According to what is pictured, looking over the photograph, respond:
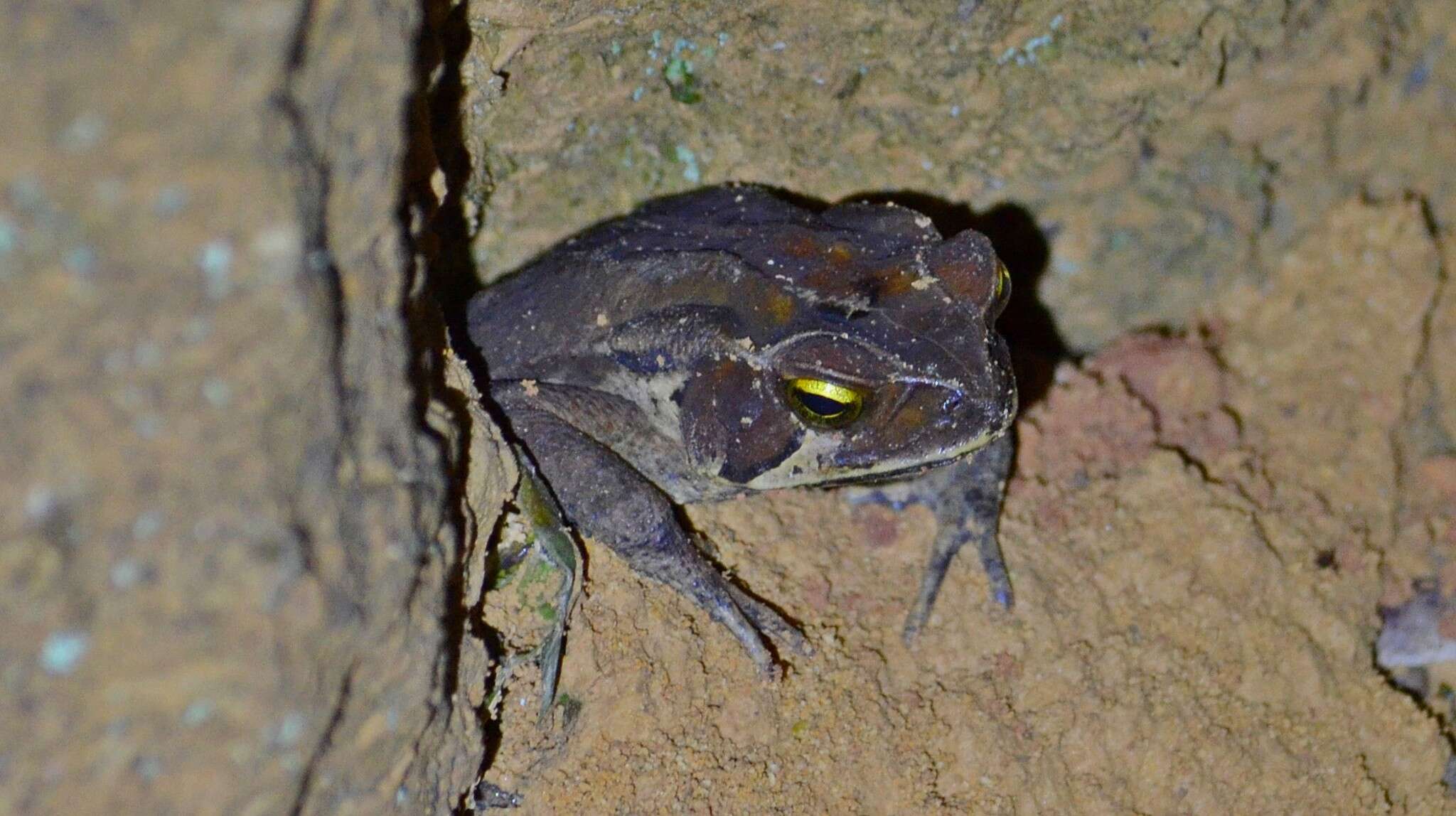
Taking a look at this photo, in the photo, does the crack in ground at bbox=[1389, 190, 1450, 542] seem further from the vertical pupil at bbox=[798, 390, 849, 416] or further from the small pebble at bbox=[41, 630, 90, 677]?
the small pebble at bbox=[41, 630, 90, 677]

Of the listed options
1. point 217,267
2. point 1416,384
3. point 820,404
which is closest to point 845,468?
point 820,404

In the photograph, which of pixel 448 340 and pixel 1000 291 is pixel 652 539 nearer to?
pixel 448 340

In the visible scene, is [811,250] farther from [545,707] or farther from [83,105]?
[83,105]

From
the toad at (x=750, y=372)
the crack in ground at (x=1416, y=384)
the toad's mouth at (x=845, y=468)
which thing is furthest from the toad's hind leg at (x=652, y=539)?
the crack in ground at (x=1416, y=384)

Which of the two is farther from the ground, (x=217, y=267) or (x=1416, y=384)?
(x=217, y=267)

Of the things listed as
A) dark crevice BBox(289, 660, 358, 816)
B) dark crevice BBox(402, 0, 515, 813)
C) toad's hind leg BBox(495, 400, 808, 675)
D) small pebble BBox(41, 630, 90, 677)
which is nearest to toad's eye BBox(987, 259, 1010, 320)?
toad's hind leg BBox(495, 400, 808, 675)

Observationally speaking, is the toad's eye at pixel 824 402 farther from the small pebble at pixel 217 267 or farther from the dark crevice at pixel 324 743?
the small pebble at pixel 217 267
